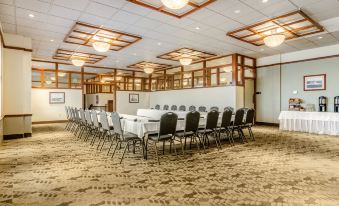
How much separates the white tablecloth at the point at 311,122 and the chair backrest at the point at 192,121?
5.75 m

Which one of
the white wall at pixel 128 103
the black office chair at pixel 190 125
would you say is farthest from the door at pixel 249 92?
the black office chair at pixel 190 125

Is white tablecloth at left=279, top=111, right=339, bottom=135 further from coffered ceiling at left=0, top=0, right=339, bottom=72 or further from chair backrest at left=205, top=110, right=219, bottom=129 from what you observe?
chair backrest at left=205, top=110, right=219, bottom=129

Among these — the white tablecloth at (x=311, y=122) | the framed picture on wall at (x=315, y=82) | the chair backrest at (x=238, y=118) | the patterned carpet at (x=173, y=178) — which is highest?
the framed picture on wall at (x=315, y=82)

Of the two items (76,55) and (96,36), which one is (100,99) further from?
(96,36)

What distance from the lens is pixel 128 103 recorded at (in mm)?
13633

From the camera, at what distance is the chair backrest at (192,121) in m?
4.51

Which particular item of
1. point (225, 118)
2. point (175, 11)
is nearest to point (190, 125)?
point (225, 118)

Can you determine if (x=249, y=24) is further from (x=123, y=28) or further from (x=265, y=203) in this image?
(x=265, y=203)

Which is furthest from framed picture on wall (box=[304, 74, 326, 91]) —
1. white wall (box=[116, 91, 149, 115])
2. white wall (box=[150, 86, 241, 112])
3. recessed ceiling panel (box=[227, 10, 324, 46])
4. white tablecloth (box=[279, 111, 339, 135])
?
white wall (box=[116, 91, 149, 115])

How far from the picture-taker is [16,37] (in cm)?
688

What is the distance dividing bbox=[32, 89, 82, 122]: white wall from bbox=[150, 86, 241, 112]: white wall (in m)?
5.47

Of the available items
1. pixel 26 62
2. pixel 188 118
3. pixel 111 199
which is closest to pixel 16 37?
pixel 26 62

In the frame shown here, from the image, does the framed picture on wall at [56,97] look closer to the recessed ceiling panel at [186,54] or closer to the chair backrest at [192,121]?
the recessed ceiling panel at [186,54]

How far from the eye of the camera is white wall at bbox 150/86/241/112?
370 inches
